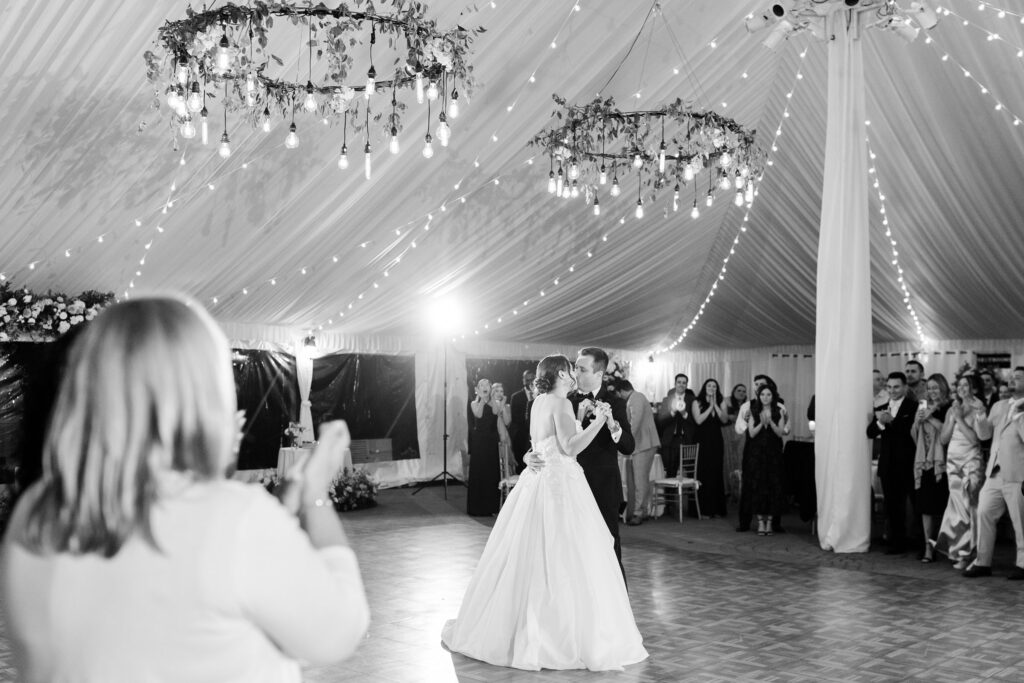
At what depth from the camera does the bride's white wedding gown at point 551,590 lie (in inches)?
175

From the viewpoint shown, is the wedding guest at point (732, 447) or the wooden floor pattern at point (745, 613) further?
the wedding guest at point (732, 447)

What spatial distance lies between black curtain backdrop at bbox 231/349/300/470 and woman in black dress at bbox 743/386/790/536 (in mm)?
5461

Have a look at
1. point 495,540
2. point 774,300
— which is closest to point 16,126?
point 495,540

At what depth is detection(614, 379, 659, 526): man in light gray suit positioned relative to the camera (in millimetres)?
9109

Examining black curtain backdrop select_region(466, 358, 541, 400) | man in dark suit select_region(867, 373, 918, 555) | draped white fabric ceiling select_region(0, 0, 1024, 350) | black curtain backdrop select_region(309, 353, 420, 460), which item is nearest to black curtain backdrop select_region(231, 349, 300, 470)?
black curtain backdrop select_region(309, 353, 420, 460)

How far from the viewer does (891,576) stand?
22.1 feet

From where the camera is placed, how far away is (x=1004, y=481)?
6477 millimetres

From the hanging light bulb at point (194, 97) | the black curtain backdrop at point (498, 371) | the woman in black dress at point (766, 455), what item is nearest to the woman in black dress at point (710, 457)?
the woman in black dress at point (766, 455)

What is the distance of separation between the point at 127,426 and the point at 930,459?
7057 mm

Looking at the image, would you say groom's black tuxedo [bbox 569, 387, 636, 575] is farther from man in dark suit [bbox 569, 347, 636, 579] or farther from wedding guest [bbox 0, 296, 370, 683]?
wedding guest [bbox 0, 296, 370, 683]

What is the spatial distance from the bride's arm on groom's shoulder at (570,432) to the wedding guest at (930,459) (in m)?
3.47

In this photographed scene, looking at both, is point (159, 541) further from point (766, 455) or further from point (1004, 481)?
point (766, 455)

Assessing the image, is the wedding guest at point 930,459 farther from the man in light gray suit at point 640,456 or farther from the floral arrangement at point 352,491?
the floral arrangement at point 352,491

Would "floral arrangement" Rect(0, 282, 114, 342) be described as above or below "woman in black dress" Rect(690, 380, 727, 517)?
above
